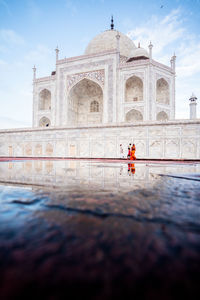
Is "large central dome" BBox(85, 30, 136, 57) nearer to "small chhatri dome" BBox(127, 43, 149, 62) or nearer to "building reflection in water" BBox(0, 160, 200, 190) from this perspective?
"small chhatri dome" BBox(127, 43, 149, 62)

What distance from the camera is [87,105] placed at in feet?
42.0

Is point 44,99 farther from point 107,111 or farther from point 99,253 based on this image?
point 99,253

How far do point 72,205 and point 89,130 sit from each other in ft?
20.9

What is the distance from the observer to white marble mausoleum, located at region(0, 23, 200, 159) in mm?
6055

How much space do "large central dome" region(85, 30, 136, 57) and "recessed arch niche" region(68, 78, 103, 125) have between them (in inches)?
116

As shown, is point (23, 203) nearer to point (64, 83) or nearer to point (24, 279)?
point (24, 279)

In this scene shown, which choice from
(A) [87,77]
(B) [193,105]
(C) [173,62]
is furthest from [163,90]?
(A) [87,77]

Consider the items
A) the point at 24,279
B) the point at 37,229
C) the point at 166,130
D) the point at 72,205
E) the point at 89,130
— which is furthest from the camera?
the point at 89,130

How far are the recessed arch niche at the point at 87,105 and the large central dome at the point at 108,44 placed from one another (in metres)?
2.94

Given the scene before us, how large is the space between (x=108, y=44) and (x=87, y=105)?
4786 mm

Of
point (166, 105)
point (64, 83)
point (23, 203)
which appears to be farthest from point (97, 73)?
point (23, 203)

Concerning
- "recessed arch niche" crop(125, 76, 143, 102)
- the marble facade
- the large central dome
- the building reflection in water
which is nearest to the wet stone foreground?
the building reflection in water

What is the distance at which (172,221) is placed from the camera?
15.5 inches

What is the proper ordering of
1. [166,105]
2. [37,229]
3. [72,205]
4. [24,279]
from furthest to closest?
1. [166,105]
2. [72,205]
3. [37,229]
4. [24,279]
